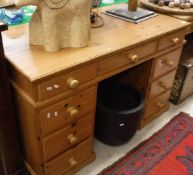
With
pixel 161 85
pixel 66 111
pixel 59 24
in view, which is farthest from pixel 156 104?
pixel 59 24

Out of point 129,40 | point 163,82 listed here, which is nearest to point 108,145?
point 163,82

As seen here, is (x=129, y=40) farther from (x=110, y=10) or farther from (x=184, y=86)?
(x=184, y=86)

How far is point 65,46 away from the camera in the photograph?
3.76 feet

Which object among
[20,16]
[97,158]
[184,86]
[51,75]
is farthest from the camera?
[184,86]

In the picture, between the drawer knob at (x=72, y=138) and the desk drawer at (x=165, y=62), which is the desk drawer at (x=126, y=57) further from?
the drawer knob at (x=72, y=138)

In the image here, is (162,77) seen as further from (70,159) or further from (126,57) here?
(70,159)

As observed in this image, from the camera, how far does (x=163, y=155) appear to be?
160 cm

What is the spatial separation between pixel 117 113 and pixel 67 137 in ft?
1.06

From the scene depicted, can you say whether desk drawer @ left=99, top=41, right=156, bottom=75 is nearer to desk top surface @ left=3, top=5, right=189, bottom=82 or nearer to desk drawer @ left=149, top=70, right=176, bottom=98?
desk top surface @ left=3, top=5, right=189, bottom=82

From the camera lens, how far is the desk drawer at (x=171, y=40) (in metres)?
1.46

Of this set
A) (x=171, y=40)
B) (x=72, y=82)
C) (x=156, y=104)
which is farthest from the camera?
(x=156, y=104)

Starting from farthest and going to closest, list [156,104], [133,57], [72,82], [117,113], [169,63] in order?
[156,104] < [169,63] < [117,113] < [133,57] < [72,82]

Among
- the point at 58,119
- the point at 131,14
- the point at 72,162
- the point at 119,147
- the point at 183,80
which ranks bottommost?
the point at 119,147

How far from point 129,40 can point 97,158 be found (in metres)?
0.74
